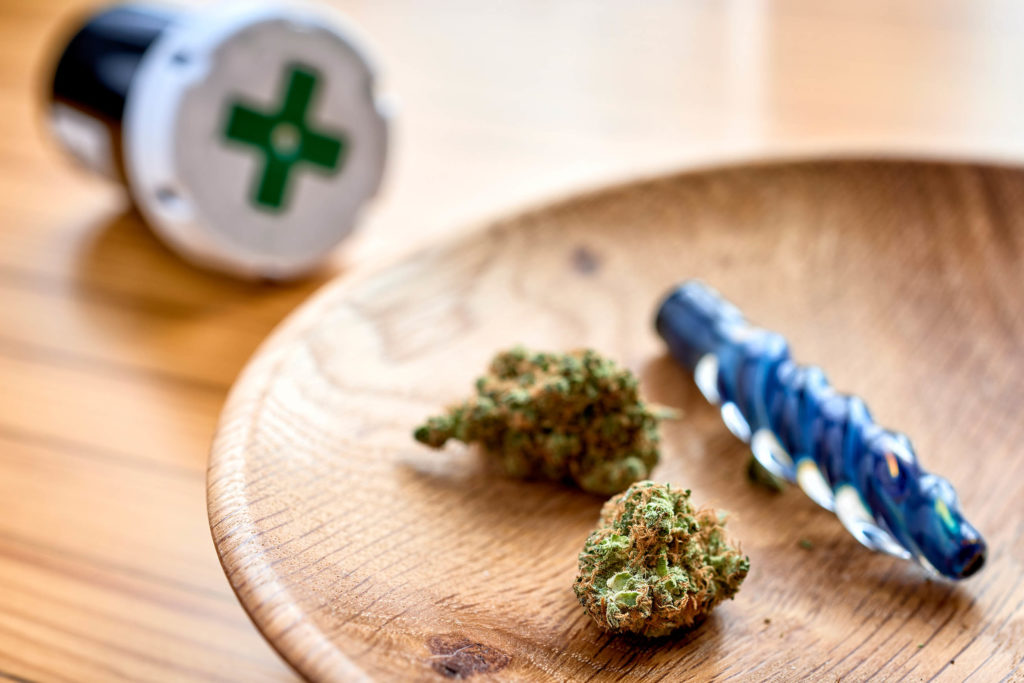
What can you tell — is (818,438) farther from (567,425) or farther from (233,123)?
(233,123)

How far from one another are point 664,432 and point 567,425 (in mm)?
81

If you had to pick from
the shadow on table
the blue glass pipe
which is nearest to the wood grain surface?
the blue glass pipe

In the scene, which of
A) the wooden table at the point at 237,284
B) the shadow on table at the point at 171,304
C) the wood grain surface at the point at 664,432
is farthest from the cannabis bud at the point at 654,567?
the shadow on table at the point at 171,304

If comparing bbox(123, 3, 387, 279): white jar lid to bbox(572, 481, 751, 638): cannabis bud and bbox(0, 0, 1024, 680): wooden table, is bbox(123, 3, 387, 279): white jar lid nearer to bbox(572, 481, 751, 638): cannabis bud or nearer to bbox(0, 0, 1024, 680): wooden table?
bbox(0, 0, 1024, 680): wooden table

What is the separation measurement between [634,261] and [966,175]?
8.4 inches

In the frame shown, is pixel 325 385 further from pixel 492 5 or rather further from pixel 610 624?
pixel 492 5

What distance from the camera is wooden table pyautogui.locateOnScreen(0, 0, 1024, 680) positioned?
0.51m

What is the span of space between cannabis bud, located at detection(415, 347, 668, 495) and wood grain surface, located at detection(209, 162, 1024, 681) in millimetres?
15

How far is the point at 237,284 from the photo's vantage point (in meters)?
0.76

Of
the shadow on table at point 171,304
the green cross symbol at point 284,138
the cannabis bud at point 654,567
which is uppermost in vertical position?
the green cross symbol at point 284,138

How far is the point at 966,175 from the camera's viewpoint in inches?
25.8

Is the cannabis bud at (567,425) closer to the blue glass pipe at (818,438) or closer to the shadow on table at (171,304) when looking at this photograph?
the blue glass pipe at (818,438)

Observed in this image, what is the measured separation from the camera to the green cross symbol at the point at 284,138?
2.32 ft

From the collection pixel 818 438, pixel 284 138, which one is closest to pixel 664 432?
pixel 818 438
